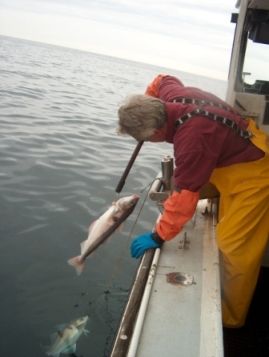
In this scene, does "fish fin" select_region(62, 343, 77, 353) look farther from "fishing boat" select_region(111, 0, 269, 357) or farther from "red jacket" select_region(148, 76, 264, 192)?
"red jacket" select_region(148, 76, 264, 192)

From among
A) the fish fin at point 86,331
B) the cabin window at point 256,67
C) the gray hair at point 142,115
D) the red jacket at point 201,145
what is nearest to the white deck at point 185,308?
the red jacket at point 201,145

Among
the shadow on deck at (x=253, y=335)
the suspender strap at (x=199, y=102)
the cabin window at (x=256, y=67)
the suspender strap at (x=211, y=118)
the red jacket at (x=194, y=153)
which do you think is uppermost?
the cabin window at (x=256, y=67)

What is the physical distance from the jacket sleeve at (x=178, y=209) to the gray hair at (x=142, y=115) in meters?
0.55

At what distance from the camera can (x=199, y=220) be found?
4652 millimetres

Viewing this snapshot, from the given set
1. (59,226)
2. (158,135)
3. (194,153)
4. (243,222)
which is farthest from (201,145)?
(59,226)

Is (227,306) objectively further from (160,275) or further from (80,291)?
(80,291)

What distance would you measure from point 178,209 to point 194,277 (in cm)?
53

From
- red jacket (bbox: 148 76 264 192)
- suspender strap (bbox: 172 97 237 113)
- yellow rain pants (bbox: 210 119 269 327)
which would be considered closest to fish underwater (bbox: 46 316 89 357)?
yellow rain pants (bbox: 210 119 269 327)

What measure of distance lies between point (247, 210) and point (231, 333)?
4.21 feet

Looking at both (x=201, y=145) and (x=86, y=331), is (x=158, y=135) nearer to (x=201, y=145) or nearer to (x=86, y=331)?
(x=201, y=145)

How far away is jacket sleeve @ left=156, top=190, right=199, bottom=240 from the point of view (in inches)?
139

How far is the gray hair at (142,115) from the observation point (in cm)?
356

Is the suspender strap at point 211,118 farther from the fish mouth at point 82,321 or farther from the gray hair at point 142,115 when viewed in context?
the fish mouth at point 82,321

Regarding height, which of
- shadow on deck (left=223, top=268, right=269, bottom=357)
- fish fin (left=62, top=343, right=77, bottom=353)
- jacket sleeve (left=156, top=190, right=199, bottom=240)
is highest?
jacket sleeve (left=156, top=190, right=199, bottom=240)
